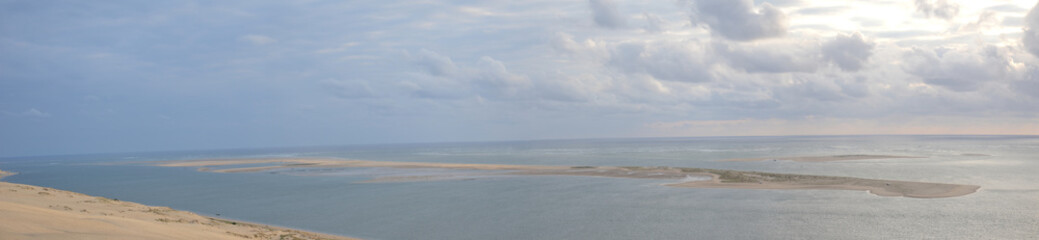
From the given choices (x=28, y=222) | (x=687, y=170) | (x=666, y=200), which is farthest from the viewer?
(x=687, y=170)

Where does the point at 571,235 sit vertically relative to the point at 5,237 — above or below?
below

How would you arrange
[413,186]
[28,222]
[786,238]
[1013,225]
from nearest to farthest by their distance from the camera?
[28,222] → [786,238] → [1013,225] → [413,186]

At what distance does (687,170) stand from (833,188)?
64.8 feet

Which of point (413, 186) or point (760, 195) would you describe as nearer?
point (760, 195)

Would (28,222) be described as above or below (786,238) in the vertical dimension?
above

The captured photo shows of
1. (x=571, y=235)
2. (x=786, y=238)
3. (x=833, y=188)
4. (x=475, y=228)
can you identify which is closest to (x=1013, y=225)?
(x=786, y=238)

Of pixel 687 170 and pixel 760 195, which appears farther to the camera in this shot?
pixel 687 170

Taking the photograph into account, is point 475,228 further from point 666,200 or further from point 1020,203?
point 1020,203

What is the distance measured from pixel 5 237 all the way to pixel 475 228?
1814 centimetres

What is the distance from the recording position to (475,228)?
2836cm

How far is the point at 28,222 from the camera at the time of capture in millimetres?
15523

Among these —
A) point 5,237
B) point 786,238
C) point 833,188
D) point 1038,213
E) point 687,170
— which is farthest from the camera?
point 687,170

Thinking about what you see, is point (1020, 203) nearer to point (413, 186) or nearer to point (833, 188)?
point (833, 188)

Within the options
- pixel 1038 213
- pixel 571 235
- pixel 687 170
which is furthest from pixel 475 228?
pixel 687 170
